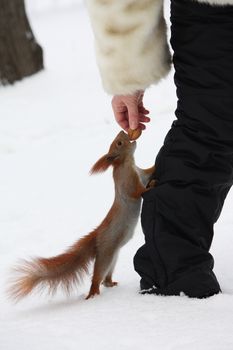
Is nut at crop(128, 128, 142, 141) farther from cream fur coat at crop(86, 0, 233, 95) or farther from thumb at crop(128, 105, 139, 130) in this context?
cream fur coat at crop(86, 0, 233, 95)

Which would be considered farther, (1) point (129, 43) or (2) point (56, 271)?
(2) point (56, 271)

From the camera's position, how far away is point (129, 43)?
2121 millimetres

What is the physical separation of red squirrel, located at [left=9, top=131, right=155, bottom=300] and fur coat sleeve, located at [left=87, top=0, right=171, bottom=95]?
0.38 meters

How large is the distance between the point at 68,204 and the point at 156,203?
1553 mm

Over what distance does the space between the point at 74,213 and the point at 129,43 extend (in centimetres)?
159

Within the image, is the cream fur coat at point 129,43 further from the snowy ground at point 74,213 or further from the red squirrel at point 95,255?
the snowy ground at point 74,213

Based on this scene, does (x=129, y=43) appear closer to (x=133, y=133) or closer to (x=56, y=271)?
(x=133, y=133)

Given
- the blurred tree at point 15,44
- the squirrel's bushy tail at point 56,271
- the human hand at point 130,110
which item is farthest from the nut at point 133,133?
the blurred tree at point 15,44

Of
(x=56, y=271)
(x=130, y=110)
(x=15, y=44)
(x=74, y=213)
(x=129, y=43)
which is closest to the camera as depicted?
(x=129, y=43)

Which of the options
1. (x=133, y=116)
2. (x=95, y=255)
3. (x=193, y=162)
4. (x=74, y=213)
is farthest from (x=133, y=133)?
(x=74, y=213)

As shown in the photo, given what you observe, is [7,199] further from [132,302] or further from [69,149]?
[132,302]

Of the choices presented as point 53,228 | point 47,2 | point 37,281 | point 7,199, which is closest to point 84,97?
point 7,199

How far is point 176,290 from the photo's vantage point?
85.7 inches

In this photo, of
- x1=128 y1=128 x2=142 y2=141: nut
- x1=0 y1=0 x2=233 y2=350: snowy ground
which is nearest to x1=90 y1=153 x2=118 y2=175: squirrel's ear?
x1=128 y1=128 x2=142 y2=141: nut
